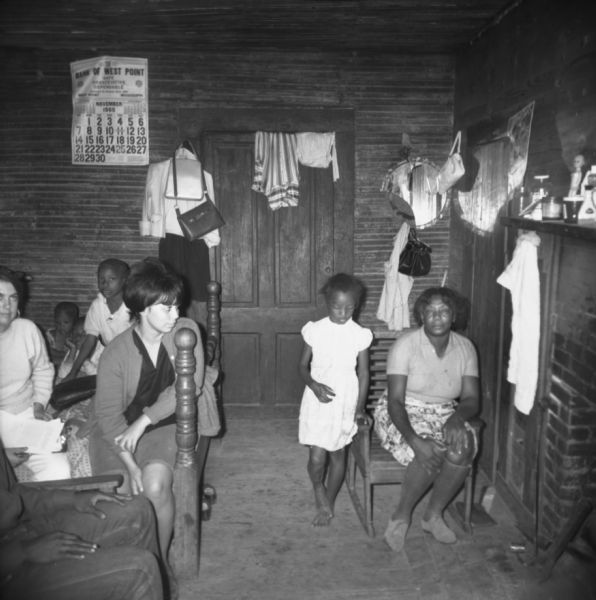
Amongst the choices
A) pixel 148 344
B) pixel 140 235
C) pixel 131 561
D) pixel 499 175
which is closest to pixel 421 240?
pixel 499 175

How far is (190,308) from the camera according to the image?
5828 millimetres

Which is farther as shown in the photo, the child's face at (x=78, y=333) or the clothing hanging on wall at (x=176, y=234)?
the clothing hanging on wall at (x=176, y=234)

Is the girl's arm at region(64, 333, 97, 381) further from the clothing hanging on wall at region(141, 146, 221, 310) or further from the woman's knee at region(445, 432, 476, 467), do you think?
the woman's knee at region(445, 432, 476, 467)

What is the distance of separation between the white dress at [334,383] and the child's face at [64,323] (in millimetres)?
2611

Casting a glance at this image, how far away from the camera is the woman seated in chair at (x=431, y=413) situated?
3711 mm

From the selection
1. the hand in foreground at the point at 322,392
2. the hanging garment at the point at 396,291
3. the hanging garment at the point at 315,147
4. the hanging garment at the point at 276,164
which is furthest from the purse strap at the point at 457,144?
the hand in foreground at the point at 322,392

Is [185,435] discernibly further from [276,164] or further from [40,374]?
[276,164]

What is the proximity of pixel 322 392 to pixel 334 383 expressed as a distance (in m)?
0.13

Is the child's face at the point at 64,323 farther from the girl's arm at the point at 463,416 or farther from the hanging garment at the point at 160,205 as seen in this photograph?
the girl's arm at the point at 463,416

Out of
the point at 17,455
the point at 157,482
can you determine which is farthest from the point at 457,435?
the point at 17,455

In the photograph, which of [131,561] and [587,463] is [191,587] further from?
[587,463]

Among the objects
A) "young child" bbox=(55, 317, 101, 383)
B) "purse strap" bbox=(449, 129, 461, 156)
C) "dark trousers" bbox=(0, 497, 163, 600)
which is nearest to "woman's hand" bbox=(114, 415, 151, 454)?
"dark trousers" bbox=(0, 497, 163, 600)

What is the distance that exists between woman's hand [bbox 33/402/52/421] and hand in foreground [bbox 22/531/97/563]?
4.59ft

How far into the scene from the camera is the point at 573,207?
9.49 ft
